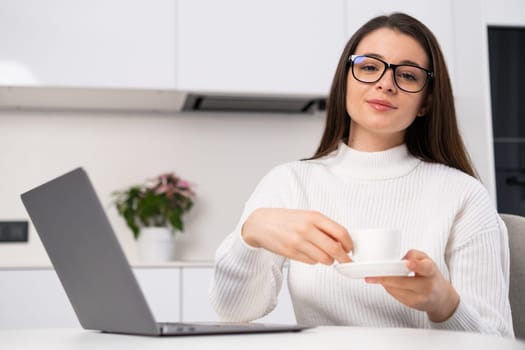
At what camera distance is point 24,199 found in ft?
3.59

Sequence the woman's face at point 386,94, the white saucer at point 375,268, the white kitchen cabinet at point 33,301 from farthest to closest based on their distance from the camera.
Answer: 1. the white kitchen cabinet at point 33,301
2. the woman's face at point 386,94
3. the white saucer at point 375,268

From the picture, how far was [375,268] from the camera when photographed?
3.15ft

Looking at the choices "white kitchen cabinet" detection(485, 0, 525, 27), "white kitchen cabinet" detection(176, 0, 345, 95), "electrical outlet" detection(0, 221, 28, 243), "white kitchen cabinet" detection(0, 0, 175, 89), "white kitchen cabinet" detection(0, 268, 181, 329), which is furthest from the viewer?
"white kitchen cabinet" detection(485, 0, 525, 27)

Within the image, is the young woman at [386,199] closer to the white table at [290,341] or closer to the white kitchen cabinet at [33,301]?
the white table at [290,341]

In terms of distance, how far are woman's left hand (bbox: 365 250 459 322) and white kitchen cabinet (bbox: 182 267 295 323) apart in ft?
5.38

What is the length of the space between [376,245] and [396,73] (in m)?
0.64

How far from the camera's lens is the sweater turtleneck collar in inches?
63.6

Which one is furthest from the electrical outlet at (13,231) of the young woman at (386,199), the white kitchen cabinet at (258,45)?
the young woman at (386,199)

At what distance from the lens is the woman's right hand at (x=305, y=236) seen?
1.03 m

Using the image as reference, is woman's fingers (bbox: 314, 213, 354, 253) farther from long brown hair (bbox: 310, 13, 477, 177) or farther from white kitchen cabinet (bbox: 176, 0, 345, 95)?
white kitchen cabinet (bbox: 176, 0, 345, 95)

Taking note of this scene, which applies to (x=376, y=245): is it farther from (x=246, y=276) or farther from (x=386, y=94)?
(x=386, y=94)

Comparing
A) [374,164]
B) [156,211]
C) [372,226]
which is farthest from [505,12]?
[372,226]

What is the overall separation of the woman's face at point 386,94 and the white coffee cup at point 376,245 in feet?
1.83

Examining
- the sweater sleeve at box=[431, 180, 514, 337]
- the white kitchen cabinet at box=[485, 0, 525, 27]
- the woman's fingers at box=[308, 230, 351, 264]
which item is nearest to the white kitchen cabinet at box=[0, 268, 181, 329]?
the sweater sleeve at box=[431, 180, 514, 337]
